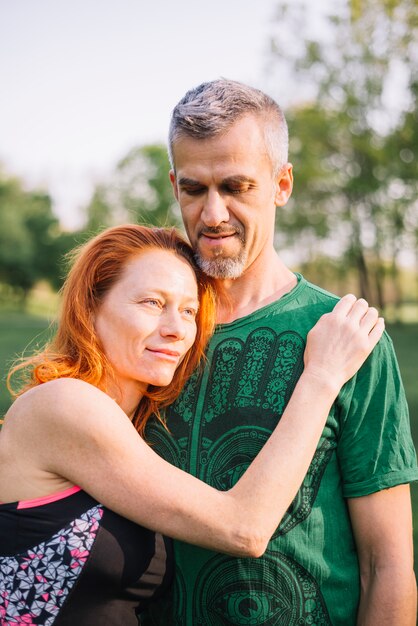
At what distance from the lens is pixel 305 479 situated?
8.79 feet

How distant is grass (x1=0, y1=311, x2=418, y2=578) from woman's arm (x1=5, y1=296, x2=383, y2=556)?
187 inches

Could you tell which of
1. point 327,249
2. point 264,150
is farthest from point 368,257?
point 264,150

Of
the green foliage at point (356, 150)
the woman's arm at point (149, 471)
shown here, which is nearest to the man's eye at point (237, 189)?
the woman's arm at point (149, 471)

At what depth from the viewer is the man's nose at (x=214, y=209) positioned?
286cm

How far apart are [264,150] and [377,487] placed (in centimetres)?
143

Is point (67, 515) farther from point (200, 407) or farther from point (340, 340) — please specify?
point (340, 340)

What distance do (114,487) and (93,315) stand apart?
0.73m

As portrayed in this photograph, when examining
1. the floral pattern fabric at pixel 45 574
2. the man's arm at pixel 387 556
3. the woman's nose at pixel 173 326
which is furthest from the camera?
the woman's nose at pixel 173 326

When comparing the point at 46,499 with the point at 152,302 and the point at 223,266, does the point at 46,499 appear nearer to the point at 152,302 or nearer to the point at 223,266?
the point at 152,302

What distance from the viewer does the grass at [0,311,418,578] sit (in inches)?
472

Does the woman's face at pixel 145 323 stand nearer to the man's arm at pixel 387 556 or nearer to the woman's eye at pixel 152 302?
the woman's eye at pixel 152 302

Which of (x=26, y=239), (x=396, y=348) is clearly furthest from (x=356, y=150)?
(x=26, y=239)

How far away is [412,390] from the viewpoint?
16359mm

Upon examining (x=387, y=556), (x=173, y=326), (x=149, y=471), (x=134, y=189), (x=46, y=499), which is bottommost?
(x=134, y=189)
